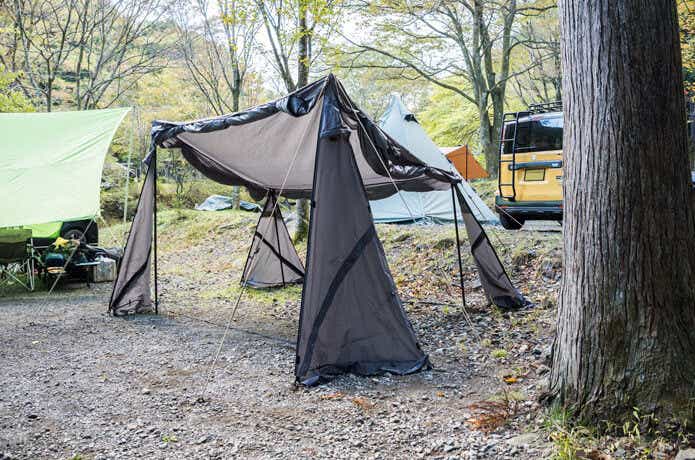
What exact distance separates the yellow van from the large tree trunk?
4651 mm

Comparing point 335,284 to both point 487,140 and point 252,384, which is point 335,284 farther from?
point 487,140

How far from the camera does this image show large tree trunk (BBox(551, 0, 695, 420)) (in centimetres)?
251

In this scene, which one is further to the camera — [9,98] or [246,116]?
[9,98]

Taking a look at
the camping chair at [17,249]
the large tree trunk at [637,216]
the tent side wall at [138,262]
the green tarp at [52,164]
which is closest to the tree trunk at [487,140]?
the green tarp at [52,164]

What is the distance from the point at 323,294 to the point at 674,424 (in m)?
2.22

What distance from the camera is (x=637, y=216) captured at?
254 cm

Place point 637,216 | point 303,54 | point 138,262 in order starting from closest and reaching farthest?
point 637,216 → point 138,262 → point 303,54

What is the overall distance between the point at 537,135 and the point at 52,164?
257 inches

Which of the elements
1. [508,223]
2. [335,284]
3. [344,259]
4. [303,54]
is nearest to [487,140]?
[508,223]

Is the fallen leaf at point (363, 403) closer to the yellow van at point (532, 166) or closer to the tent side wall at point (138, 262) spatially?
the tent side wall at point (138, 262)

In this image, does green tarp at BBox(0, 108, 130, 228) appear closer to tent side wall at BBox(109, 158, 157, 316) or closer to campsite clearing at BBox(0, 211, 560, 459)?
campsite clearing at BBox(0, 211, 560, 459)

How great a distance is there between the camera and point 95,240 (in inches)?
373

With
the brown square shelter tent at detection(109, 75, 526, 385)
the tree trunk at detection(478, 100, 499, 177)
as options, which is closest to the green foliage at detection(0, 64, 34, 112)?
the brown square shelter tent at detection(109, 75, 526, 385)

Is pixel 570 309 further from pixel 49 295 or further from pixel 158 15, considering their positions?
pixel 158 15
